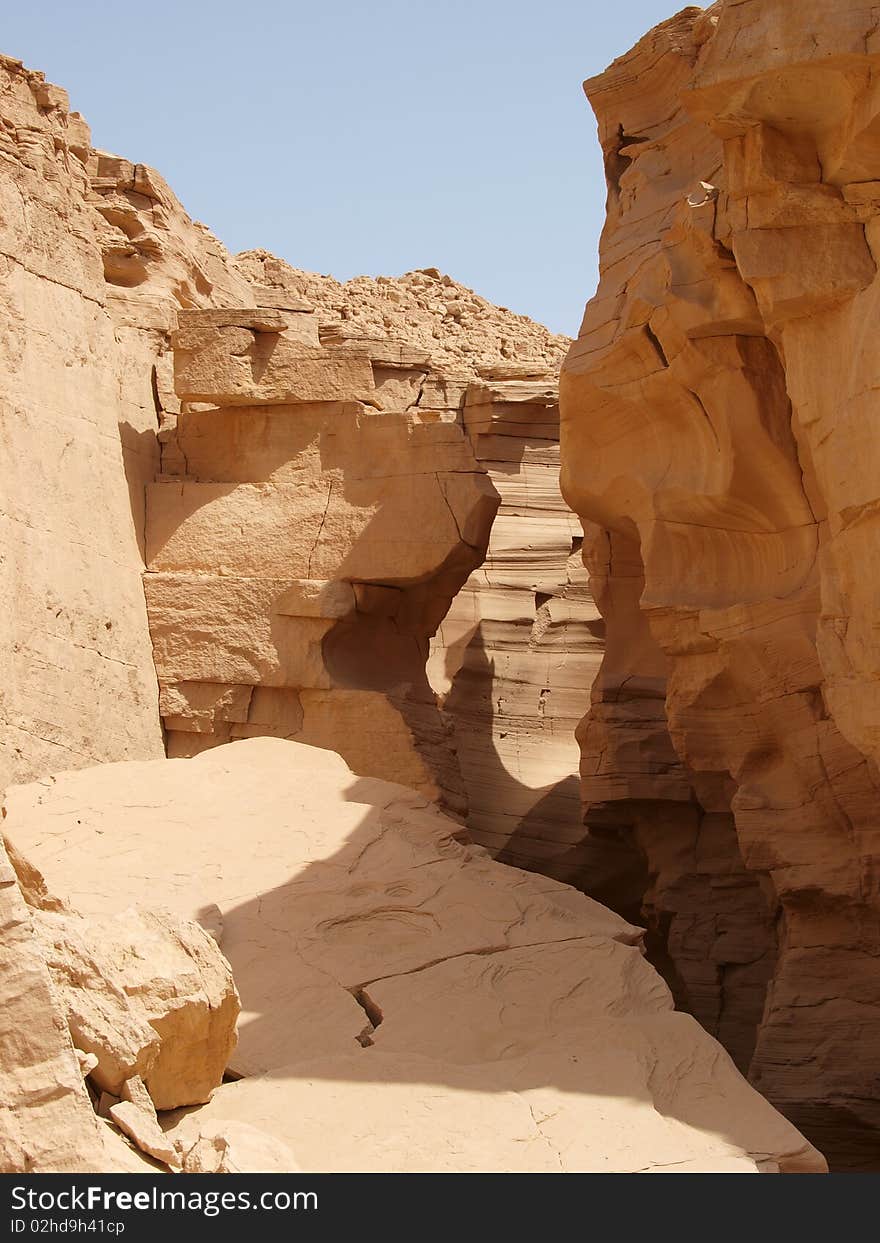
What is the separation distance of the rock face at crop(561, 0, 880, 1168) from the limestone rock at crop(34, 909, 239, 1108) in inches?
135

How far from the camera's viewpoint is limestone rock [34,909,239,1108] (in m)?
4.19

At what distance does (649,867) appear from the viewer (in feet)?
36.2

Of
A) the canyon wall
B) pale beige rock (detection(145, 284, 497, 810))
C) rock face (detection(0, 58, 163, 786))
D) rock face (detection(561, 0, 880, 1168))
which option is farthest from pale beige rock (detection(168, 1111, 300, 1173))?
pale beige rock (detection(145, 284, 497, 810))

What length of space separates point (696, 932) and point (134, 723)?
13.5ft

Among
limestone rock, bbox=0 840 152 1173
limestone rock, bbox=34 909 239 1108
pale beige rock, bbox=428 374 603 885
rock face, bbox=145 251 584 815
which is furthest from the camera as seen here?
pale beige rock, bbox=428 374 603 885

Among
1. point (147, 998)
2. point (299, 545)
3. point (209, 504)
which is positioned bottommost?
point (147, 998)

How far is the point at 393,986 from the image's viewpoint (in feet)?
18.6

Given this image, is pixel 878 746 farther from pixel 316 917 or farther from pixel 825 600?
pixel 316 917

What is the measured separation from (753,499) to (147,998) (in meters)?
5.36

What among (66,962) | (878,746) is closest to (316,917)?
(66,962)

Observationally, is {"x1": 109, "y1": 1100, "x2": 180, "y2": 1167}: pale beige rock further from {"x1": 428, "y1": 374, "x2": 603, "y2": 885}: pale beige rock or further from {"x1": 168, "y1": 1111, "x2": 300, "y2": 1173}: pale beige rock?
{"x1": 428, "y1": 374, "x2": 603, "y2": 885}: pale beige rock

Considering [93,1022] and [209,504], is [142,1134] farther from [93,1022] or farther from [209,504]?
[209,504]

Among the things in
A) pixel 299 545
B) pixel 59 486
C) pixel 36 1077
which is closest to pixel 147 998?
pixel 36 1077

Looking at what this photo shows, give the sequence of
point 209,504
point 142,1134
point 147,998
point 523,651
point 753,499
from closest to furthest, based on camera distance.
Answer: point 142,1134 < point 147,998 < point 753,499 < point 209,504 < point 523,651
